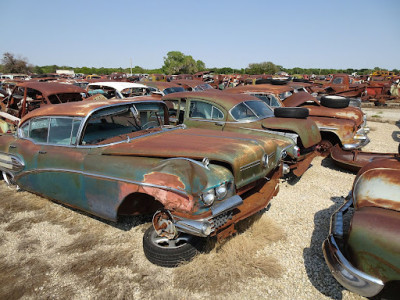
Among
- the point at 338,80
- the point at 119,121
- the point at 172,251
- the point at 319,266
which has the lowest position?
the point at 319,266

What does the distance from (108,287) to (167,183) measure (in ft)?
3.92

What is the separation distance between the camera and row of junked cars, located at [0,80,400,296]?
2195mm

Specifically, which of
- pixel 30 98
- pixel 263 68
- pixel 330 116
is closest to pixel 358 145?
pixel 330 116

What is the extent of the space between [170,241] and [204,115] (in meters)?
3.38

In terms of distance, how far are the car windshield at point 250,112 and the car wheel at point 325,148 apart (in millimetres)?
1711

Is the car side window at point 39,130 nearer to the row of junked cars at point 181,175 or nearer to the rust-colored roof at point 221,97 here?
the row of junked cars at point 181,175

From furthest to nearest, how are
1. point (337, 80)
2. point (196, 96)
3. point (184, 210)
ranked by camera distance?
point (337, 80)
point (196, 96)
point (184, 210)

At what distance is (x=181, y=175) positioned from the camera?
2688 millimetres

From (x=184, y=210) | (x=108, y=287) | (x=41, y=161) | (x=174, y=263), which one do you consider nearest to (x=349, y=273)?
(x=184, y=210)

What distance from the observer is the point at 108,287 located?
106 inches

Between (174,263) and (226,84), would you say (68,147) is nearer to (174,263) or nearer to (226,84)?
(174,263)

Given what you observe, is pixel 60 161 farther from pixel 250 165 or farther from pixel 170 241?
pixel 250 165

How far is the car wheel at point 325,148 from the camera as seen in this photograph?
6.79 metres

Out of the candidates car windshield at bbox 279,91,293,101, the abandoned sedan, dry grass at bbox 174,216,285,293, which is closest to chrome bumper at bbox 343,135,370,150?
car windshield at bbox 279,91,293,101
